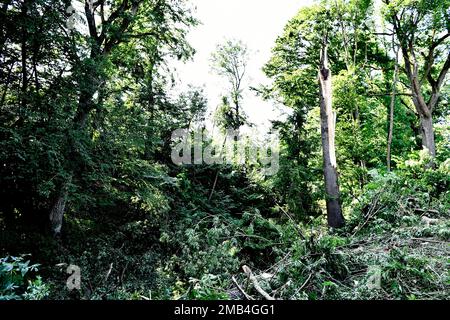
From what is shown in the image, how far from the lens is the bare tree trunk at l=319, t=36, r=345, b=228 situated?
27.2 ft

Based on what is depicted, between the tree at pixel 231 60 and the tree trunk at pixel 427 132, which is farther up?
the tree at pixel 231 60

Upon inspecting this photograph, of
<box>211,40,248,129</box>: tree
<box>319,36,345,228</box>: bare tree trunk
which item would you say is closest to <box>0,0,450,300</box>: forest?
<box>319,36,345,228</box>: bare tree trunk

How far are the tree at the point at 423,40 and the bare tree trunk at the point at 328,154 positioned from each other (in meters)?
4.27

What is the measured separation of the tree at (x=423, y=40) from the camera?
10.8 meters

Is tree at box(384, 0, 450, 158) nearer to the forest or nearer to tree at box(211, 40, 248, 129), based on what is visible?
the forest

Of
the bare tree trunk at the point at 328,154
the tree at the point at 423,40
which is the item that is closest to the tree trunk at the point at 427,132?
the tree at the point at 423,40

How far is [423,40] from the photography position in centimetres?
1237

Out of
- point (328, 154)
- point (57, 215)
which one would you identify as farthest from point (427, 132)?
point (57, 215)

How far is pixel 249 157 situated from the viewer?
12.4 metres

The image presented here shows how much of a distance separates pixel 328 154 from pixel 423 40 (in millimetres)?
7536

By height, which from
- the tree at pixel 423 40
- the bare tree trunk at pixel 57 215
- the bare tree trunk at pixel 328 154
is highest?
the tree at pixel 423 40

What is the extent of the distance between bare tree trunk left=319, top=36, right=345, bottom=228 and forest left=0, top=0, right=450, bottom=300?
41 mm

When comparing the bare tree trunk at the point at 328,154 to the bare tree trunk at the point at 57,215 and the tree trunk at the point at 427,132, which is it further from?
the bare tree trunk at the point at 57,215

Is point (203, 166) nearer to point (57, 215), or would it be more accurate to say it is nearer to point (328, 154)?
point (328, 154)
